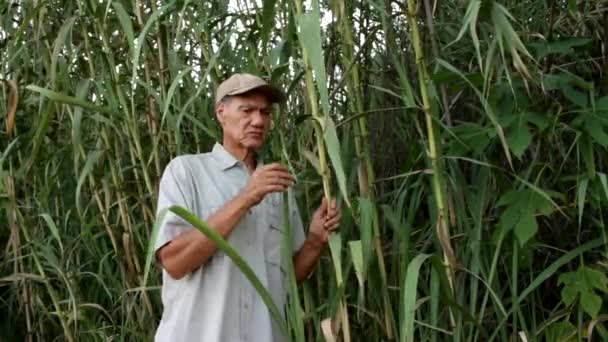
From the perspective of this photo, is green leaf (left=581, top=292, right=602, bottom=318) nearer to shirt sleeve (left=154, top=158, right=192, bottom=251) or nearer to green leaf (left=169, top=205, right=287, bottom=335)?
green leaf (left=169, top=205, right=287, bottom=335)

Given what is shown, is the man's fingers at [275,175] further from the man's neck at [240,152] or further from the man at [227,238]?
the man's neck at [240,152]

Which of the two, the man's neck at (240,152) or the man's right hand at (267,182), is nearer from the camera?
the man's right hand at (267,182)

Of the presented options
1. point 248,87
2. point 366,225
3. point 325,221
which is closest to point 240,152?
point 248,87

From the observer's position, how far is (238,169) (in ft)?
5.70

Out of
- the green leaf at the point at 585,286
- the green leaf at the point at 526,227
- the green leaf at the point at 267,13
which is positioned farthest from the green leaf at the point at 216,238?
the green leaf at the point at 585,286

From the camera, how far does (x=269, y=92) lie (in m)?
1.69

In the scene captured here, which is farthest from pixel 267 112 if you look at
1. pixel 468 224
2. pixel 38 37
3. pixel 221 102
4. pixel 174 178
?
pixel 38 37

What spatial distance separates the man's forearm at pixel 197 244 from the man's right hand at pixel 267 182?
16mm

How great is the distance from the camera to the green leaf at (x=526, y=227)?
153 cm

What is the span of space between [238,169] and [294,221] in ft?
0.49

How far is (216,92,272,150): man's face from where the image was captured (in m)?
1.68

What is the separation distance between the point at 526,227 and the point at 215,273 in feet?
1.77

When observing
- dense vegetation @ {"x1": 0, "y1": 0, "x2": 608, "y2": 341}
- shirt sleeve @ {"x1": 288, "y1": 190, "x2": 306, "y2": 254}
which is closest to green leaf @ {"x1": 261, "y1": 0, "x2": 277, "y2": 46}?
dense vegetation @ {"x1": 0, "y1": 0, "x2": 608, "y2": 341}

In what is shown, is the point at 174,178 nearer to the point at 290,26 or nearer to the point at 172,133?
the point at 290,26
